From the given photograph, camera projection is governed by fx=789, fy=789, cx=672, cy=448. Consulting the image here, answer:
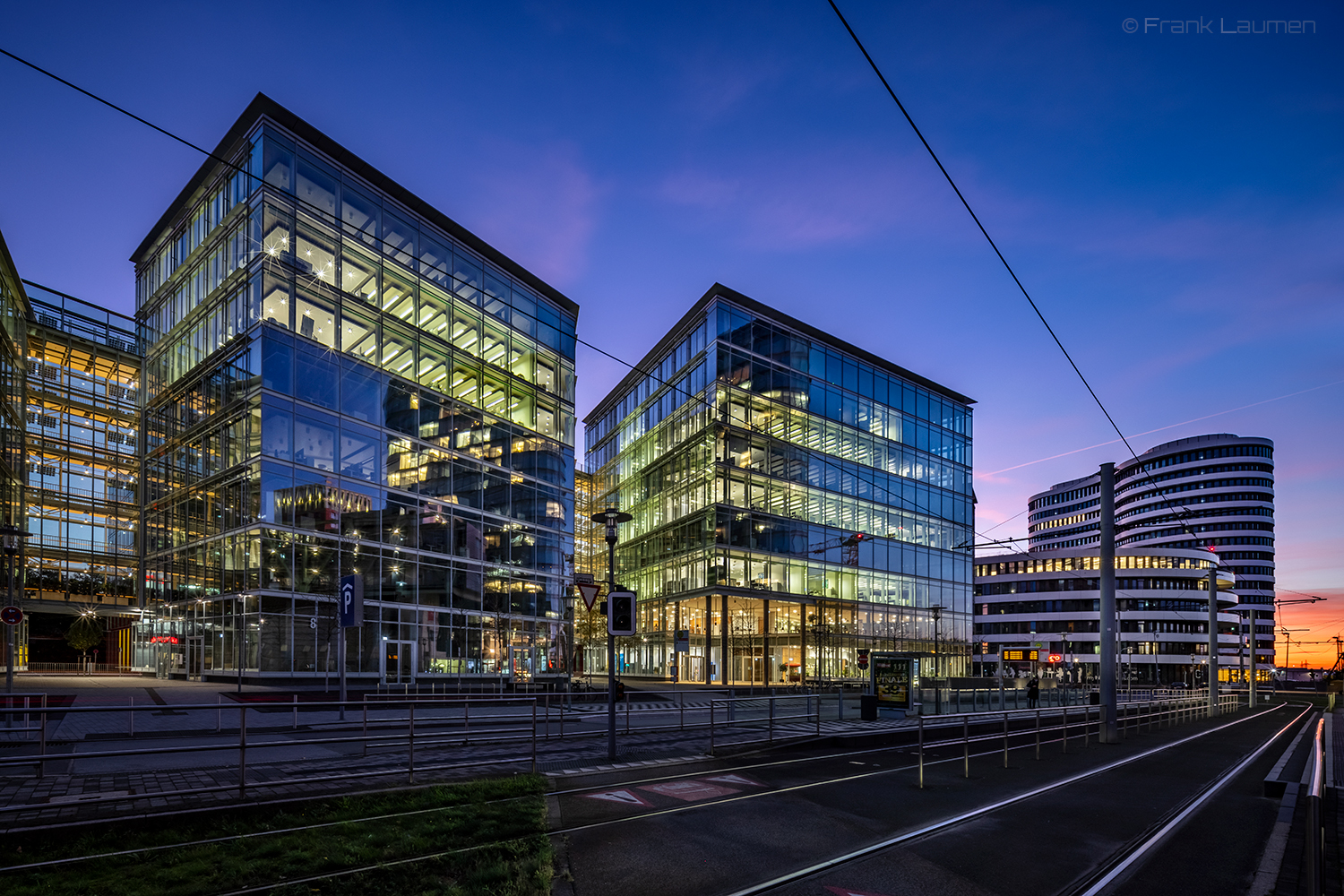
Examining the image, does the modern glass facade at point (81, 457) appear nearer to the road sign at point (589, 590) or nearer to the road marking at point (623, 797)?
the road sign at point (589, 590)

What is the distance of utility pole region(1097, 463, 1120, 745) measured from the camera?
2275cm

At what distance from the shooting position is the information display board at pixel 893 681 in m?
25.6

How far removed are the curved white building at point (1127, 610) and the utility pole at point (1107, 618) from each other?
92.4m

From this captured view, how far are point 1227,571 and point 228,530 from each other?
160 metres

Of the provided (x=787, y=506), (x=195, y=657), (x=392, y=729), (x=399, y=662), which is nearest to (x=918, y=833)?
(x=392, y=729)

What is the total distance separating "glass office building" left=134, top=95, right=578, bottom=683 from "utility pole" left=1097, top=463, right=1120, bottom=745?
93.7 ft

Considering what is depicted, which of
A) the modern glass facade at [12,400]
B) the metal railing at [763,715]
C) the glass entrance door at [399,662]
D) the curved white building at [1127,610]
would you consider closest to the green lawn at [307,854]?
the metal railing at [763,715]

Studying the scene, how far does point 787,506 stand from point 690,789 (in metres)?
47.4

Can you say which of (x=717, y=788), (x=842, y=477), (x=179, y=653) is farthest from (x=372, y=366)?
(x=842, y=477)

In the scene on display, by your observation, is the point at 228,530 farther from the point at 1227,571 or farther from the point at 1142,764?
the point at 1227,571

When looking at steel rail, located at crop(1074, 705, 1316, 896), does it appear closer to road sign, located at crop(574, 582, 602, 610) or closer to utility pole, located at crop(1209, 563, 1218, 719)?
road sign, located at crop(574, 582, 602, 610)

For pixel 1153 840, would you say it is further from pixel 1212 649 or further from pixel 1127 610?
pixel 1127 610

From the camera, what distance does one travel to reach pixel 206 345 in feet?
122

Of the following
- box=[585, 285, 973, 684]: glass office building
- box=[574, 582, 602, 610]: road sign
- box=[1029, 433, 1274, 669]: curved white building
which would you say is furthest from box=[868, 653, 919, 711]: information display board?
box=[1029, 433, 1274, 669]: curved white building
